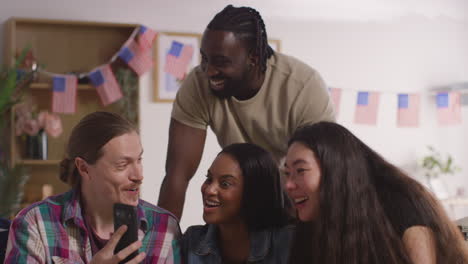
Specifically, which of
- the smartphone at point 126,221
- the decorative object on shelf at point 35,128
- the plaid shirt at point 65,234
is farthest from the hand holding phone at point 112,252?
the decorative object on shelf at point 35,128

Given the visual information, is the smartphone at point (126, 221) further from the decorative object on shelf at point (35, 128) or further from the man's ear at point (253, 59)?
the decorative object on shelf at point (35, 128)

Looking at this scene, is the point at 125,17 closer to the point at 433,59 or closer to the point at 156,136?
the point at 156,136

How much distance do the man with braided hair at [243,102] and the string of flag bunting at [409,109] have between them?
9.68 feet

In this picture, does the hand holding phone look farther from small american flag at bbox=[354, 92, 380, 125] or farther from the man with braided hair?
small american flag at bbox=[354, 92, 380, 125]

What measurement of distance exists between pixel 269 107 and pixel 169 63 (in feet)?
8.23

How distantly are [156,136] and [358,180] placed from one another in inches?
122

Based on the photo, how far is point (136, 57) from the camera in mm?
4422

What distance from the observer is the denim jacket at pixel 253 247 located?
67.6 inches

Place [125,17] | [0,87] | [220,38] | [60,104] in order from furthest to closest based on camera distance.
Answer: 1. [125,17]
2. [60,104]
3. [0,87]
4. [220,38]

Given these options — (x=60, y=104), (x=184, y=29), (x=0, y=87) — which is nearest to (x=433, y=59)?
(x=184, y=29)

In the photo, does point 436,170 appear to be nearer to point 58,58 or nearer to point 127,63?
point 127,63

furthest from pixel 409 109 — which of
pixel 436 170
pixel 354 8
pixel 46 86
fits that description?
pixel 46 86

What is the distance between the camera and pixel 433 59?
5469 mm

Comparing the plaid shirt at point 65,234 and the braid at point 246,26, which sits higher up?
the braid at point 246,26
